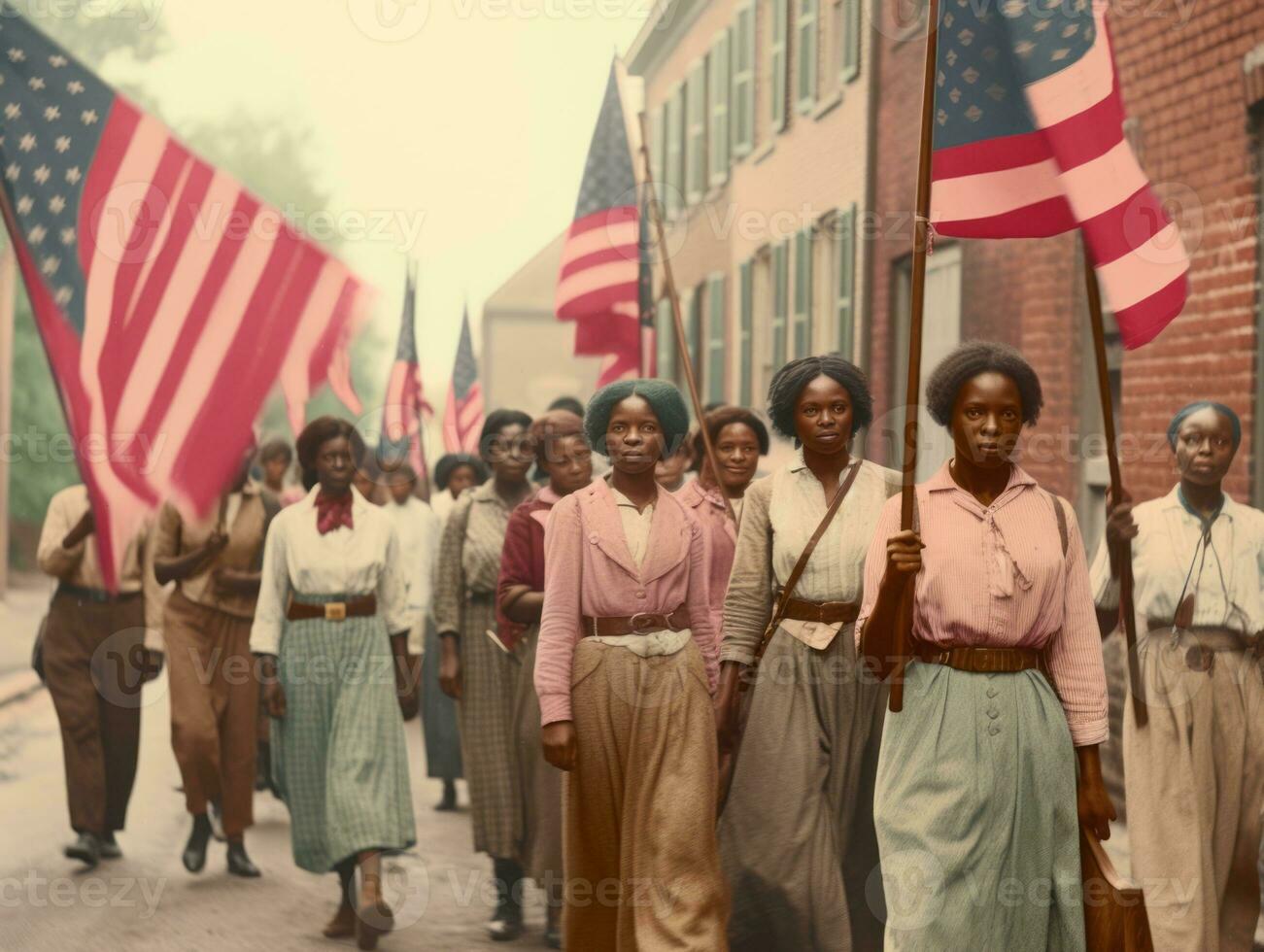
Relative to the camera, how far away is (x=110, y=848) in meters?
9.90

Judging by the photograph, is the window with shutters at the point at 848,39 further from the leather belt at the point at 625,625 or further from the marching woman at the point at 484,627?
the leather belt at the point at 625,625

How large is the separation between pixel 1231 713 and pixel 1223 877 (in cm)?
58

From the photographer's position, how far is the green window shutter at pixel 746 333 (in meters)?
24.0

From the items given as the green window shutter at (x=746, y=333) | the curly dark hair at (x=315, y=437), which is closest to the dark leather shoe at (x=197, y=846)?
the curly dark hair at (x=315, y=437)

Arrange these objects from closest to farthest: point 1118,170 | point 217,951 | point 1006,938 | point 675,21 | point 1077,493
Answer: point 1006,938
point 1118,170
point 217,951
point 1077,493
point 675,21

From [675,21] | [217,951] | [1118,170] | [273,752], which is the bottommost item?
[217,951]

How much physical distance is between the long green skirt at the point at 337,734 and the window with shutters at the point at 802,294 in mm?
12027

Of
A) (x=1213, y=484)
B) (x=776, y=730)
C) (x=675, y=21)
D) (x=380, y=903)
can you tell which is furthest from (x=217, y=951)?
(x=675, y=21)

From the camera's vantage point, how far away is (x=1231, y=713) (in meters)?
7.20

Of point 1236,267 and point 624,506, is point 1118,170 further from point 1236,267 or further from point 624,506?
point 1236,267

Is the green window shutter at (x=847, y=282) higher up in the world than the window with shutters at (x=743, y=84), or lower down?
lower down

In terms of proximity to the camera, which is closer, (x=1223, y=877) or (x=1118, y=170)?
(x=1118, y=170)

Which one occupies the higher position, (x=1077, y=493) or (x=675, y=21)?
(x=675, y=21)

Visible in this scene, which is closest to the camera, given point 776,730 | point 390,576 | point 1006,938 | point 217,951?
point 1006,938
